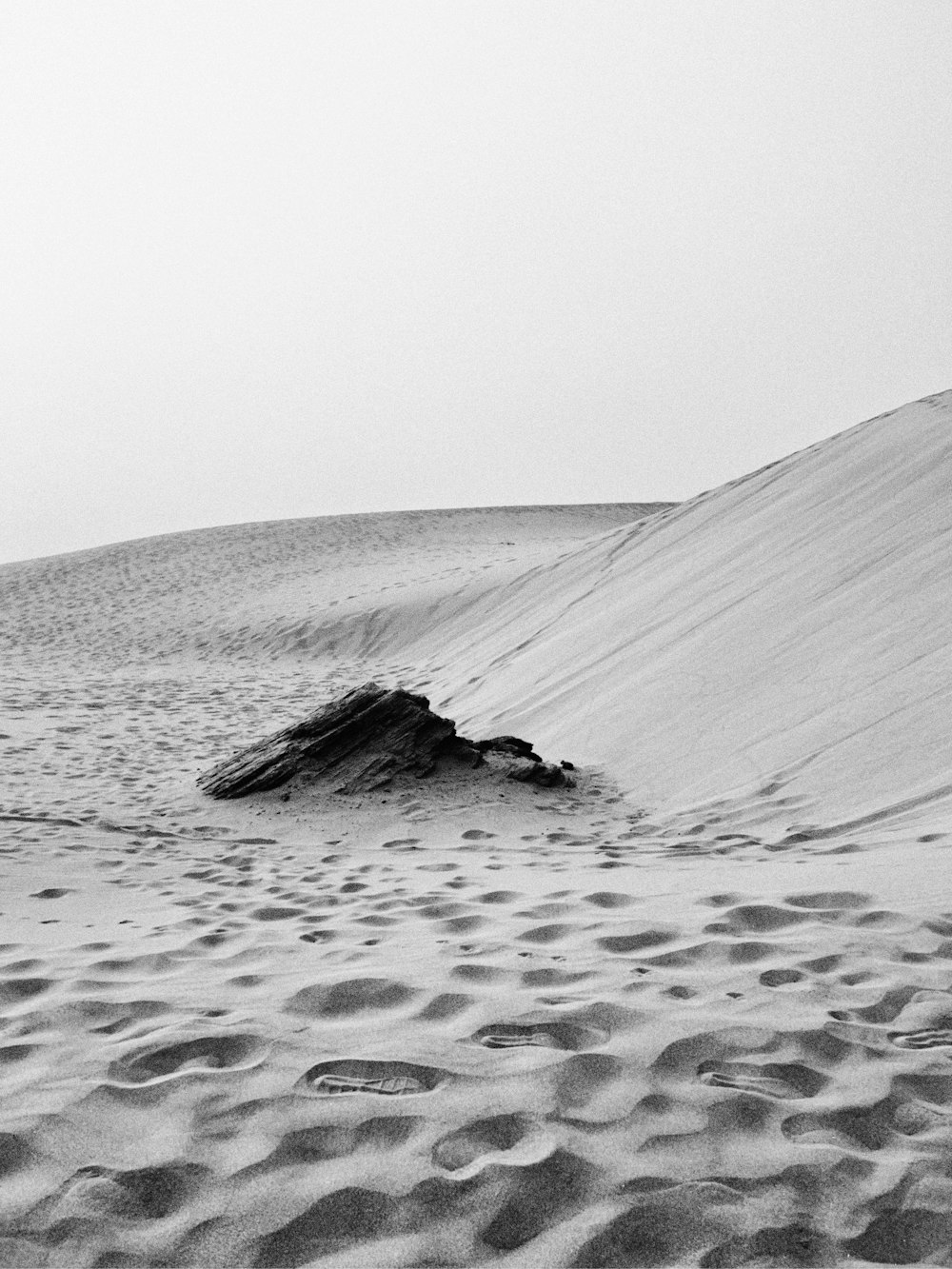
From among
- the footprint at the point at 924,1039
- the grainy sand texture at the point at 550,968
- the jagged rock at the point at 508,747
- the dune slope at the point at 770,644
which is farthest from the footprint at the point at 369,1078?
the jagged rock at the point at 508,747

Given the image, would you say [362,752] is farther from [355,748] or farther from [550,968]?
[550,968]

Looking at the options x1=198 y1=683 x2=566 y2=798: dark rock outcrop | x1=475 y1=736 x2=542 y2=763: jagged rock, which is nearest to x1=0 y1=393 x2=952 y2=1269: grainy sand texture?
x1=198 y1=683 x2=566 y2=798: dark rock outcrop

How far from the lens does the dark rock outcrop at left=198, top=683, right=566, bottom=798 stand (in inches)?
257

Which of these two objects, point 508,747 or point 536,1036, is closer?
point 536,1036

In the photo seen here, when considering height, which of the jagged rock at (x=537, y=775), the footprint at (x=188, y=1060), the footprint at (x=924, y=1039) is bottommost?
the footprint at (x=924, y=1039)

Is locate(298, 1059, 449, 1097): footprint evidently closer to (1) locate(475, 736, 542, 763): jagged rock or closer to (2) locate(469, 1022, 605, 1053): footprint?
(2) locate(469, 1022, 605, 1053): footprint

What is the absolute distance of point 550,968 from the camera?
10.3ft

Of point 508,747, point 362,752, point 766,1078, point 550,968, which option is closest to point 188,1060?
point 550,968

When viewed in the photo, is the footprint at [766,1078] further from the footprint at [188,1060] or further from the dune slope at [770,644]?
the dune slope at [770,644]

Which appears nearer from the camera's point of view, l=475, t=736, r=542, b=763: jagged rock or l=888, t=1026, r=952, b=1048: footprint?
l=888, t=1026, r=952, b=1048: footprint

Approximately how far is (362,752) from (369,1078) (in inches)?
166

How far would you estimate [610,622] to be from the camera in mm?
10250

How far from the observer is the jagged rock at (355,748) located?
652 centimetres

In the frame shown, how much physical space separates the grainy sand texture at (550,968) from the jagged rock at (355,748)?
0.15m
